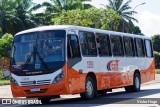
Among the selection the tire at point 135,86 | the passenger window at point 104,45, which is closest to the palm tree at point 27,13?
the tire at point 135,86

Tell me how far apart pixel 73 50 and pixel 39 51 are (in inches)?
49.4

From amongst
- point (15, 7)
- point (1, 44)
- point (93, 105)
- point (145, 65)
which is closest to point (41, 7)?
point (15, 7)

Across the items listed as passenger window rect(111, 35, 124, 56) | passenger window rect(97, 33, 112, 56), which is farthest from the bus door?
Answer: passenger window rect(111, 35, 124, 56)

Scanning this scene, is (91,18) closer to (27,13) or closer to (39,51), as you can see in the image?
(27,13)

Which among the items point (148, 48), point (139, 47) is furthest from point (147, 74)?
point (139, 47)

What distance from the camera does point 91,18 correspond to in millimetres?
54562

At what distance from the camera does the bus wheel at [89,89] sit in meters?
18.2

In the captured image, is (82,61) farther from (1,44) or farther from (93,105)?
(1,44)

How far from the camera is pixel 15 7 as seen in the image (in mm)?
68500

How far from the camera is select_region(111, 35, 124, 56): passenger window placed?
70.8 ft

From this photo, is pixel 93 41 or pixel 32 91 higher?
pixel 93 41

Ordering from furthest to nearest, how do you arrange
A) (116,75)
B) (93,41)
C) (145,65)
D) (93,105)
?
(145,65) < (116,75) < (93,41) < (93,105)

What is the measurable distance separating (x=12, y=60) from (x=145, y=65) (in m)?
10.3

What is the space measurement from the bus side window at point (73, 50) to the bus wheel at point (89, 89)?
1272mm
